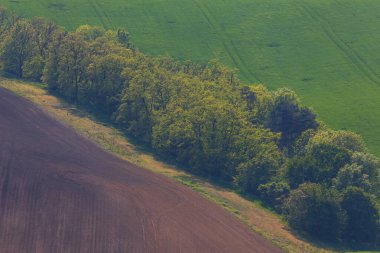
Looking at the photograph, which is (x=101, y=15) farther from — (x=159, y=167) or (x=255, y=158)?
(x=255, y=158)

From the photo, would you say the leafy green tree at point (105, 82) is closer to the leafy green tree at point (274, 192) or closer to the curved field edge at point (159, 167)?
the curved field edge at point (159, 167)

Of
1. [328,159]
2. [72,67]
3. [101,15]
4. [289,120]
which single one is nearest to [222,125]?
[328,159]

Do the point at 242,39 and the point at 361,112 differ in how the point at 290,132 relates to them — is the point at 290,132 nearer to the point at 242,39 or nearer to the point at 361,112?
the point at 361,112

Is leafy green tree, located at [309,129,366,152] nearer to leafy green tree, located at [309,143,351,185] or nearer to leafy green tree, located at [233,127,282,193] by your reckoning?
leafy green tree, located at [233,127,282,193]

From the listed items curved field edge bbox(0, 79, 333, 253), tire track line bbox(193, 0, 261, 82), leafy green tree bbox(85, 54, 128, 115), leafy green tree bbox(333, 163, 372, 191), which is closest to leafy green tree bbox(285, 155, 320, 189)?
leafy green tree bbox(333, 163, 372, 191)

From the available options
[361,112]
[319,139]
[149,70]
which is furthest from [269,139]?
[361,112]

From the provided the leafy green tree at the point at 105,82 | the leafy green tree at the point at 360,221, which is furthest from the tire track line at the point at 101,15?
the leafy green tree at the point at 360,221

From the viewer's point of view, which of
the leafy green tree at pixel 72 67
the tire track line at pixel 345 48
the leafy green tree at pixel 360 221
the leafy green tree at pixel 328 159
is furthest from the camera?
the tire track line at pixel 345 48
